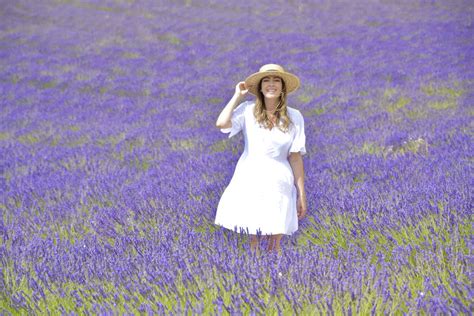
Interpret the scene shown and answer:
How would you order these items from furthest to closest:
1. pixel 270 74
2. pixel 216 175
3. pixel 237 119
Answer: pixel 216 175 < pixel 237 119 < pixel 270 74

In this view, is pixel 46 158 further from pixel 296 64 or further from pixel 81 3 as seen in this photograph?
pixel 81 3

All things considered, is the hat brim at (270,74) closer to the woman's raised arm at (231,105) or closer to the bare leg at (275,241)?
the woman's raised arm at (231,105)

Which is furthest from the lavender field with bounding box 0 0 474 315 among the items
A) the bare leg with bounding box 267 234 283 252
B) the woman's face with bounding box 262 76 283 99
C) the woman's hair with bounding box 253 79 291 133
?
the woman's face with bounding box 262 76 283 99

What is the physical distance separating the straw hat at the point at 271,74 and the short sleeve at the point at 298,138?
18cm

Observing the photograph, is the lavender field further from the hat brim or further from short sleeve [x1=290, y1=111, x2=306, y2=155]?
the hat brim

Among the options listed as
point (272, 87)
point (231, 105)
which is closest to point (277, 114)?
point (272, 87)

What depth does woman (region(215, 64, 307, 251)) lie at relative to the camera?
2.63 meters

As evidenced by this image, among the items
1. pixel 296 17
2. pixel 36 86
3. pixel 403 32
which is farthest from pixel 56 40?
pixel 403 32

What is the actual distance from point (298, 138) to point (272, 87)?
1.09ft

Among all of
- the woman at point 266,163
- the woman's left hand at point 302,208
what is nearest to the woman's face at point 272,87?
the woman at point 266,163

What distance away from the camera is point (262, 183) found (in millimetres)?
2693

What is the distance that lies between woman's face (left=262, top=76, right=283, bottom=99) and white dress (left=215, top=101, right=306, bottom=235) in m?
0.15

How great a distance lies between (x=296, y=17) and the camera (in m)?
18.4

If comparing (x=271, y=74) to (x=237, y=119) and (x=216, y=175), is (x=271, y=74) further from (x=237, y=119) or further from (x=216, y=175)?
(x=216, y=175)
